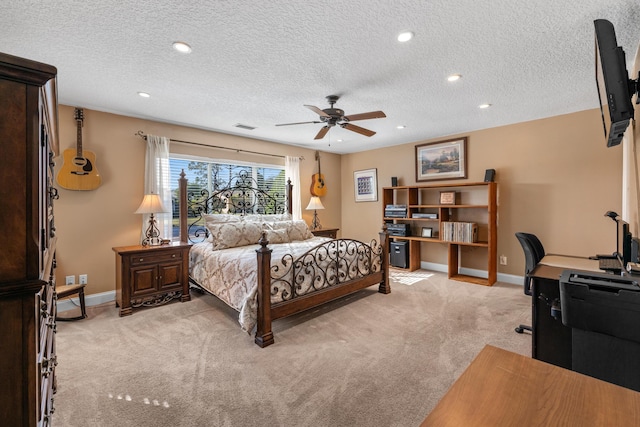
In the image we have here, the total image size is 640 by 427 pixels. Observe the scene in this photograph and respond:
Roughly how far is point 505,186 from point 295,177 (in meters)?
3.60

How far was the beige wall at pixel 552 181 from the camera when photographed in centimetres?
356

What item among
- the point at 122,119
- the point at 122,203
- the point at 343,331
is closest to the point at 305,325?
the point at 343,331

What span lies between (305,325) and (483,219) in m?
3.44

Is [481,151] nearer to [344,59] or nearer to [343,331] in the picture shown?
[344,59]

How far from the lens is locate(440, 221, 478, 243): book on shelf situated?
14.4ft

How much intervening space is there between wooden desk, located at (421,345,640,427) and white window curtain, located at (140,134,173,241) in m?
4.03

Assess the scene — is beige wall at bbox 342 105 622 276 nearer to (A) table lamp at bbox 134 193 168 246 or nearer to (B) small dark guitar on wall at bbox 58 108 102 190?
(A) table lamp at bbox 134 193 168 246

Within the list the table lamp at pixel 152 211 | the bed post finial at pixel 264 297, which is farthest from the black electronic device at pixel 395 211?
the table lamp at pixel 152 211

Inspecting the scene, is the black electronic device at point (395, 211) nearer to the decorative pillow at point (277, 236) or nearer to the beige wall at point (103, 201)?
the decorative pillow at point (277, 236)

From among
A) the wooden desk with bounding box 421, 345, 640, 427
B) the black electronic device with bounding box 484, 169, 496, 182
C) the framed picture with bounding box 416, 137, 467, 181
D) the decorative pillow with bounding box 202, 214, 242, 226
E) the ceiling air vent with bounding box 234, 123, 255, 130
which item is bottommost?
the wooden desk with bounding box 421, 345, 640, 427

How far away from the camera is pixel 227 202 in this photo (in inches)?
189

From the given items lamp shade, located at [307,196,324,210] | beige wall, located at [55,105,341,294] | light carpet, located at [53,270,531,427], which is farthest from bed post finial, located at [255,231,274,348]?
lamp shade, located at [307,196,324,210]

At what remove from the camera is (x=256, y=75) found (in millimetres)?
2646

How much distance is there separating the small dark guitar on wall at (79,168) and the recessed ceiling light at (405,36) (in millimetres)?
3683
